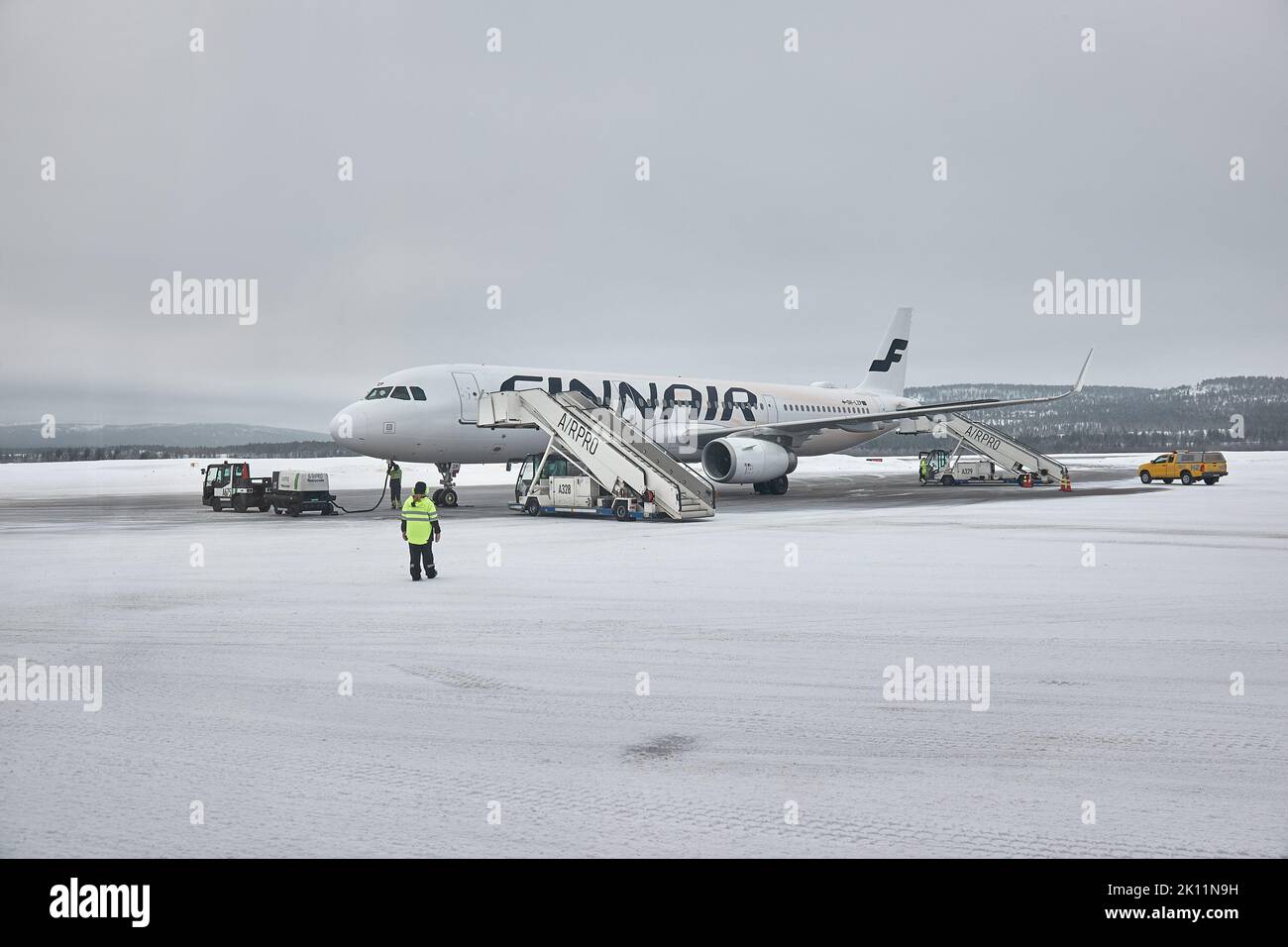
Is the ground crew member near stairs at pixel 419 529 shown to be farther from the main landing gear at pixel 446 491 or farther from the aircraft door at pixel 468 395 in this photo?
the main landing gear at pixel 446 491

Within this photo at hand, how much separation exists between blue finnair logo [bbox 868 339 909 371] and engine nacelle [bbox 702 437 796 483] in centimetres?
1908

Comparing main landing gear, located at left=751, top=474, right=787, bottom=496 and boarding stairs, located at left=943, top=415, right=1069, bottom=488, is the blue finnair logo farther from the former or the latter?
main landing gear, located at left=751, top=474, right=787, bottom=496

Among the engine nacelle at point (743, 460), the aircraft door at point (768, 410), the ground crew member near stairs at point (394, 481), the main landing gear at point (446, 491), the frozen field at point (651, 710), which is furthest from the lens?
the aircraft door at point (768, 410)

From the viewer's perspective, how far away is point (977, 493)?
119 feet

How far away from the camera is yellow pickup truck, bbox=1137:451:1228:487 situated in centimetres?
4241

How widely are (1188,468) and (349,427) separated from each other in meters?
37.2

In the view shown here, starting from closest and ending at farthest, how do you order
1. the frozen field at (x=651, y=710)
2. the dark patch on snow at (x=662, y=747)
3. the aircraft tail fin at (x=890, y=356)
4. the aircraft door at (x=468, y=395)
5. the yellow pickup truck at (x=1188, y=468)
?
the frozen field at (x=651, y=710) < the dark patch on snow at (x=662, y=747) < the aircraft door at (x=468, y=395) < the yellow pickup truck at (x=1188, y=468) < the aircraft tail fin at (x=890, y=356)

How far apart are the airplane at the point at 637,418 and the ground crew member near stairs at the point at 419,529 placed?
14167 mm

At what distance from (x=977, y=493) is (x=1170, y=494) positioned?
6.67 m

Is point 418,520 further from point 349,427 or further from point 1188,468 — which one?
point 1188,468

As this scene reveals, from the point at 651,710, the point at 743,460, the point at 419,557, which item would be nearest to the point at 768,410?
the point at 743,460

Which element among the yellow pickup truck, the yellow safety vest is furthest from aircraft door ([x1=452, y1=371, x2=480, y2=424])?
the yellow pickup truck

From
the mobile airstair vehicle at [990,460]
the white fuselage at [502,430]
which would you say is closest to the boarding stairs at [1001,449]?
the mobile airstair vehicle at [990,460]

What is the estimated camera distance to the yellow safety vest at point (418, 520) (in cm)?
1295
